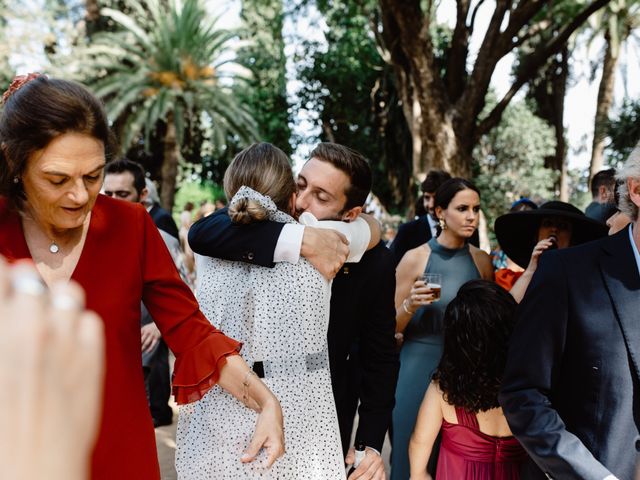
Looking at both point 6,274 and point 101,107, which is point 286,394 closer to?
point 101,107

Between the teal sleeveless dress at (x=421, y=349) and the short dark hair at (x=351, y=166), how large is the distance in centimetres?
173

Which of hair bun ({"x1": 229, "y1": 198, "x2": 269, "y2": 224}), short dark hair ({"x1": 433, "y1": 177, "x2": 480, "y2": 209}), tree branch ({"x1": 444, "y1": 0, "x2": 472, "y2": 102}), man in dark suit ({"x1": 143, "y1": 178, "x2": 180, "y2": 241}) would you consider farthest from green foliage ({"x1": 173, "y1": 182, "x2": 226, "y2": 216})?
hair bun ({"x1": 229, "y1": 198, "x2": 269, "y2": 224})

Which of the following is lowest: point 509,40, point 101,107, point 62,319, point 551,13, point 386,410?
point 386,410

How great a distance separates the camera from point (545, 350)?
2201 millimetres

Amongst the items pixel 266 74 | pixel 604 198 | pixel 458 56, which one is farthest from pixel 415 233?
pixel 266 74

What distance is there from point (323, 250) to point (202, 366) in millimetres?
550

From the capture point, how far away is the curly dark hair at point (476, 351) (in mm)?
2990

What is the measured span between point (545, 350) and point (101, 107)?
1.64 metres

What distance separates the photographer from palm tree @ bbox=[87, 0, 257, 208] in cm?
2628

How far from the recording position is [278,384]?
2014 millimetres

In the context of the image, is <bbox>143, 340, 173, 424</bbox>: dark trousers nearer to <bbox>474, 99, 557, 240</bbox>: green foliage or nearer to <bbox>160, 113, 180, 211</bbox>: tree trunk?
<bbox>474, 99, 557, 240</bbox>: green foliage

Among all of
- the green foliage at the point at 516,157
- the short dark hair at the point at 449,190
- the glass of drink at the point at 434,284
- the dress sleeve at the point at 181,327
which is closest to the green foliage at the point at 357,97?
the green foliage at the point at 516,157

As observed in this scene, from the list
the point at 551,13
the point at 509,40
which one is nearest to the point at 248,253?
the point at 509,40

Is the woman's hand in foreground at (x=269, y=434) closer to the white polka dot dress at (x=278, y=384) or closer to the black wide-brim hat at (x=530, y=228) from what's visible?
the white polka dot dress at (x=278, y=384)
